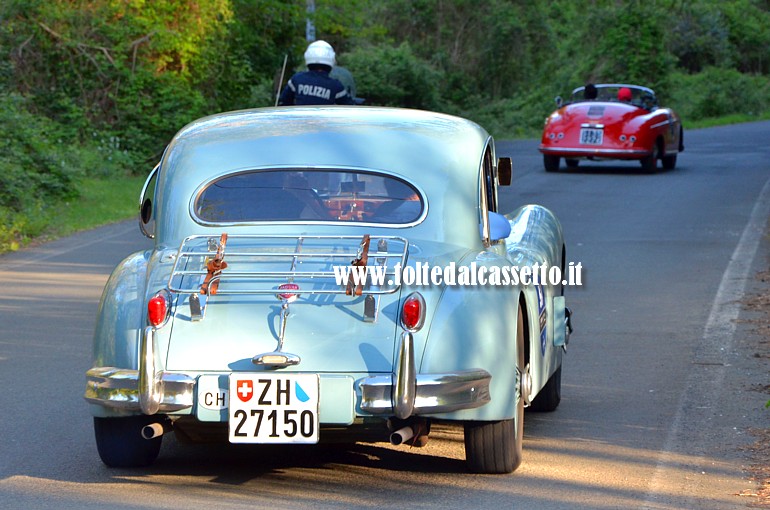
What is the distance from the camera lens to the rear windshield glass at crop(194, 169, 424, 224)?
19.7 feet

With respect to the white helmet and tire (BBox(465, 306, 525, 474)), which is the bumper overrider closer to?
tire (BBox(465, 306, 525, 474))

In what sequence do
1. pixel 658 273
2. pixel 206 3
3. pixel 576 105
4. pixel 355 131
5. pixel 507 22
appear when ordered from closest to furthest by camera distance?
pixel 355 131, pixel 658 273, pixel 576 105, pixel 206 3, pixel 507 22

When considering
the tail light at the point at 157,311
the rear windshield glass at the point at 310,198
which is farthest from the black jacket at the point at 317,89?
the tail light at the point at 157,311

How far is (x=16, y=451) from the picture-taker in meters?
6.01

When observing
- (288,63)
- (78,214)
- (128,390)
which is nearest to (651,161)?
(78,214)

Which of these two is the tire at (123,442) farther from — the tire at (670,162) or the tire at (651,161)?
the tire at (670,162)

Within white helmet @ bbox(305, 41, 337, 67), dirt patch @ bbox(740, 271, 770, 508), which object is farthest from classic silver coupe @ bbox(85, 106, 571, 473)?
white helmet @ bbox(305, 41, 337, 67)

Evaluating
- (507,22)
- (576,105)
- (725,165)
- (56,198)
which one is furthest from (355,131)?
(507,22)

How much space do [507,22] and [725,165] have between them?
28.8 metres

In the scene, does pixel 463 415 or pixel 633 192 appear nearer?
pixel 463 415

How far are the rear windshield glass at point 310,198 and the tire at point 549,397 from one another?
1.44 metres

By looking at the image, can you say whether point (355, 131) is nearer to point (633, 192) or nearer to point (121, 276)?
A: point (121, 276)

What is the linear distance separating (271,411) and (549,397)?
233cm

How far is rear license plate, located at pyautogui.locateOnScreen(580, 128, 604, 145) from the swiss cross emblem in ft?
56.9
